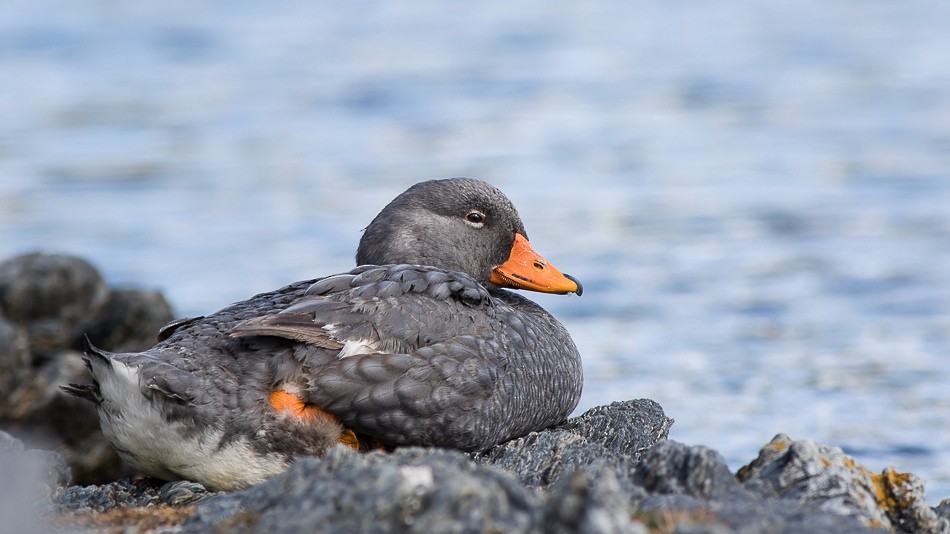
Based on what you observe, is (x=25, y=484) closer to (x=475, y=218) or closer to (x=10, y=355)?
(x=475, y=218)

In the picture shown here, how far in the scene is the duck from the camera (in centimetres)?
526

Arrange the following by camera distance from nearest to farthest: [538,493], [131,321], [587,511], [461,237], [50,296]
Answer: [587,511]
[538,493]
[461,237]
[131,321]
[50,296]

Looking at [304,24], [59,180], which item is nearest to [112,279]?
[59,180]

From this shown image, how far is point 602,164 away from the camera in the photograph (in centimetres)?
1564

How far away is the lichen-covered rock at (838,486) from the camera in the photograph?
4.66 m

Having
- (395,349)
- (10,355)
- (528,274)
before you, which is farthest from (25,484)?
(10,355)

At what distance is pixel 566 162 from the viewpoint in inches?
620

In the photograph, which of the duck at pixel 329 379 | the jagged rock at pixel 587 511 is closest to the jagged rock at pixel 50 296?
the duck at pixel 329 379

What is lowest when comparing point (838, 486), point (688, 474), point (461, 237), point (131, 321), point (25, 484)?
point (25, 484)

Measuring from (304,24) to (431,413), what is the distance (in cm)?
1948

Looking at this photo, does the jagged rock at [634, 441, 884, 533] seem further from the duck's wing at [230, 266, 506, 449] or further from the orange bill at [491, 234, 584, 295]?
the orange bill at [491, 234, 584, 295]

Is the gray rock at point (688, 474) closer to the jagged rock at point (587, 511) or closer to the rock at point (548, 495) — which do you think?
the rock at point (548, 495)

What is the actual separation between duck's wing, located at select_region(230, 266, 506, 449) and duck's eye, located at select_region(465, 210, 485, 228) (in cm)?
108

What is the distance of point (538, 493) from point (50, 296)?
6.49 m
